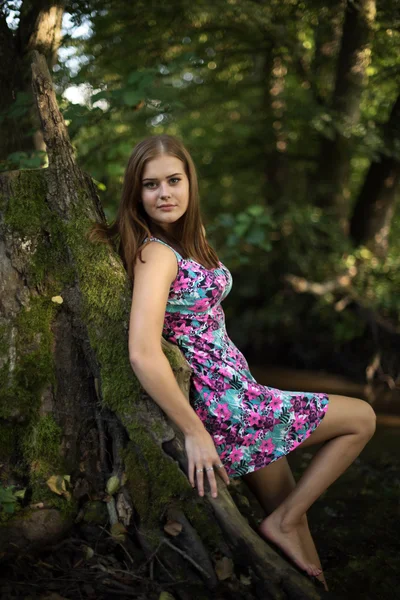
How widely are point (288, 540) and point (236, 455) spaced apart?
1.34 feet

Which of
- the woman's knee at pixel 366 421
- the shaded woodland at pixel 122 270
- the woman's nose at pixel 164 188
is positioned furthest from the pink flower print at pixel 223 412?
the woman's nose at pixel 164 188

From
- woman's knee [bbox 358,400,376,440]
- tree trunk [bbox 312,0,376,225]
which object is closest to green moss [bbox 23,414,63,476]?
woman's knee [bbox 358,400,376,440]

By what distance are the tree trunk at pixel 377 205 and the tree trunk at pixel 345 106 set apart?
0.23 metres

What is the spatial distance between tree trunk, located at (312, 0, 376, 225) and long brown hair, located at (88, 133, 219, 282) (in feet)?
12.3

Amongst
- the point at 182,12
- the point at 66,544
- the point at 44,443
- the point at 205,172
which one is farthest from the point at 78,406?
the point at 205,172

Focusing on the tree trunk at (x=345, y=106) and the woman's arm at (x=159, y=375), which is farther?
the tree trunk at (x=345, y=106)

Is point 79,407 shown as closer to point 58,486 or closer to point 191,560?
point 58,486

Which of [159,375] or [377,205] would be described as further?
[377,205]

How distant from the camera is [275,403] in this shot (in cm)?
267

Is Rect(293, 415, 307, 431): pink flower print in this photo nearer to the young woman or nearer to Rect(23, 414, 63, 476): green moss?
the young woman

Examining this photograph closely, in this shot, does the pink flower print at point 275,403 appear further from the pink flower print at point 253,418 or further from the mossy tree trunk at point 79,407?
the mossy tree trunk at point 79,407

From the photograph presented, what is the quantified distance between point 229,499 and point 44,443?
2.66 feet

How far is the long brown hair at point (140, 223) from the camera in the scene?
2.65 m

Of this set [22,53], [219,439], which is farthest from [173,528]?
[22,53]
